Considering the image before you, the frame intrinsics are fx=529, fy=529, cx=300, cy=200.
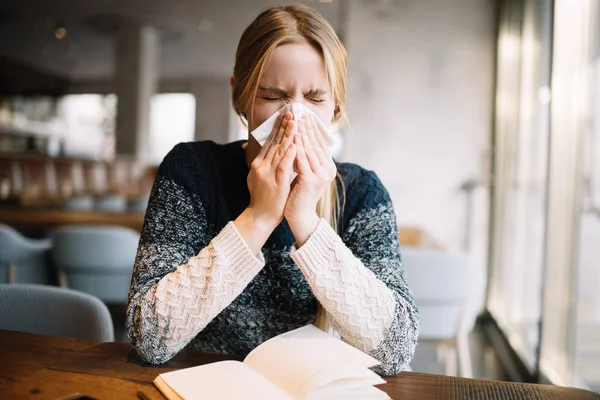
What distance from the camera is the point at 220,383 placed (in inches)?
30.2

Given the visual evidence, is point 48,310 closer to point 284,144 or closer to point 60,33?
point 284,144

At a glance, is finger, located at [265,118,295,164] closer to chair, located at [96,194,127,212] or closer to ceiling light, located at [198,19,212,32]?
chair, located at [96,194,127,212]

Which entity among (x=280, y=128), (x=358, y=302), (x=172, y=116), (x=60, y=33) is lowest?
(x=358, y=302)

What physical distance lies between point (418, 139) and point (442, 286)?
2559 mm

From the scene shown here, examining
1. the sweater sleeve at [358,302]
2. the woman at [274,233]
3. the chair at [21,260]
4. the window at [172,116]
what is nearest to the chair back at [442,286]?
the woman at [274,233]

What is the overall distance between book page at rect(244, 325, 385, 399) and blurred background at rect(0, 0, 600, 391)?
638mm

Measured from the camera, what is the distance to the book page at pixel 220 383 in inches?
28.7

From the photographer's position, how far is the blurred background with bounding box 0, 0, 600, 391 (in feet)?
7.38

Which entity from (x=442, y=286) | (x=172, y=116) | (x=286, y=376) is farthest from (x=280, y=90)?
(x=172, y=116)

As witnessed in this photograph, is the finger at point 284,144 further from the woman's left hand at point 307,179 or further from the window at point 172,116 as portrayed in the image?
the window at point 172,116

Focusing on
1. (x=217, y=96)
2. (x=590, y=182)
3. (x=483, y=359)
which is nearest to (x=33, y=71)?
(x=217, y=96)

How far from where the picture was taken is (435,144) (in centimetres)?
437

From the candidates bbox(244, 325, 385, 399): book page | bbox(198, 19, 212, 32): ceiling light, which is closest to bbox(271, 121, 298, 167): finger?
bbox(244, 325, 385, 399): book page

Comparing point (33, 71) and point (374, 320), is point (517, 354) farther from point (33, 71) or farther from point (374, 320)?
point (33, 71)
